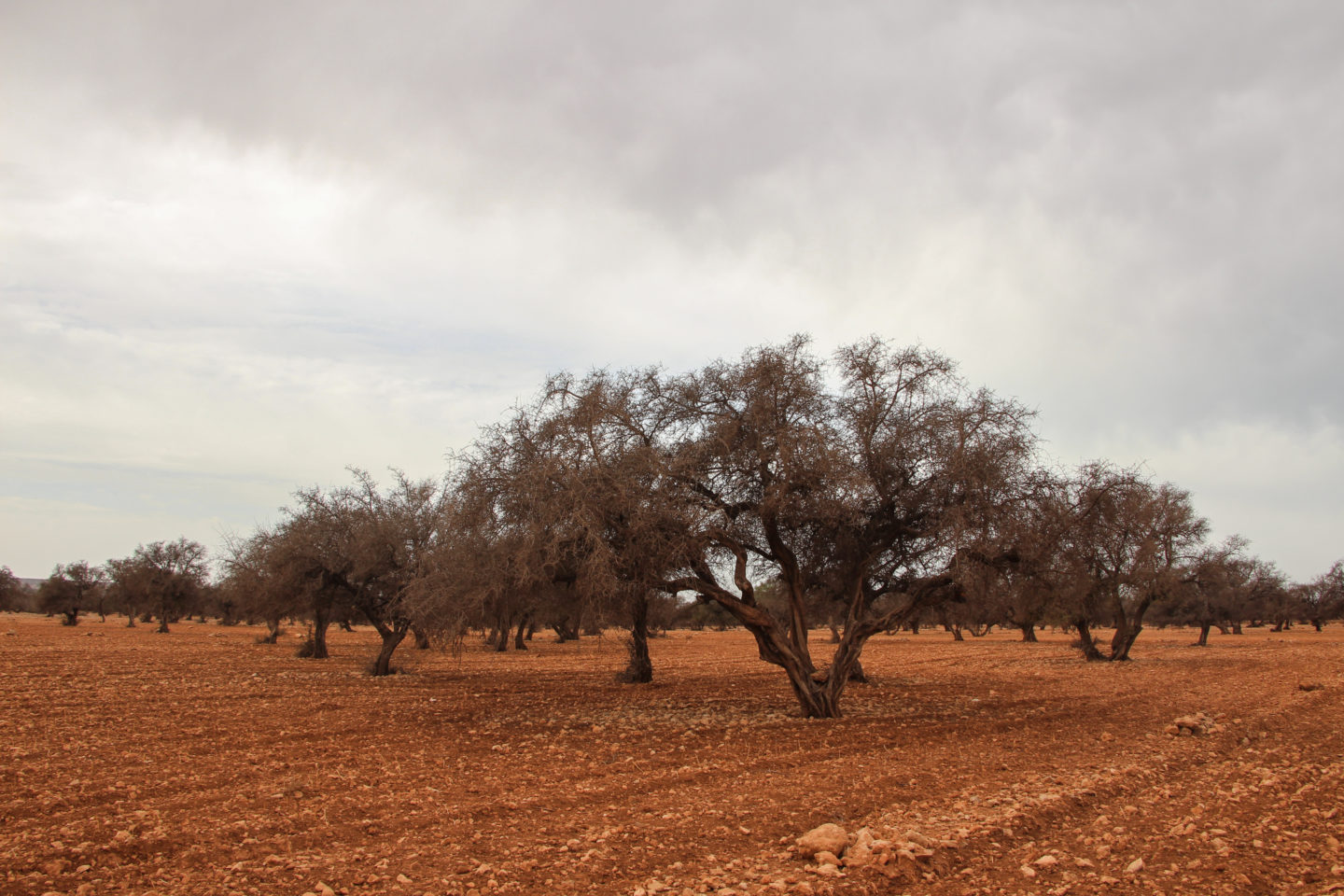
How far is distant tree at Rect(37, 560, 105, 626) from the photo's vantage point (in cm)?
7136

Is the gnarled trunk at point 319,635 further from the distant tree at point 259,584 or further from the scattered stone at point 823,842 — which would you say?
the scattered stone at point 823,842

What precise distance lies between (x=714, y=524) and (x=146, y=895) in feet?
32.7

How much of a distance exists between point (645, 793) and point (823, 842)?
2925 mm

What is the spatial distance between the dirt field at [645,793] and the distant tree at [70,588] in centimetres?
6653

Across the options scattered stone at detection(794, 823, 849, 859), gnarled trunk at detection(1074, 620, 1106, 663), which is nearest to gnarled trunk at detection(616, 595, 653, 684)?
scattered stone at detection(794, 823, 849, 859)

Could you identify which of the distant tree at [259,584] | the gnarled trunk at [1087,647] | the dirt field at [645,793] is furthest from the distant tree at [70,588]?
Answer: the gnarled trunk at [1087,647]

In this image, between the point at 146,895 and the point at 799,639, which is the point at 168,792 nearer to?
the point at 146,895

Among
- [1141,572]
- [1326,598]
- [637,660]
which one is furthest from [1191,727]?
[1326,598]

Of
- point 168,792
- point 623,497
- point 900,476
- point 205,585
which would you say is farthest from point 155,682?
point 205,585

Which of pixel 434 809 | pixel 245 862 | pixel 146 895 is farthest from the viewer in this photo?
pixel 434 809

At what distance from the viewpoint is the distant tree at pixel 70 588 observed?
234ft

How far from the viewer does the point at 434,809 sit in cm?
820

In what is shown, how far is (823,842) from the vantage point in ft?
22.1

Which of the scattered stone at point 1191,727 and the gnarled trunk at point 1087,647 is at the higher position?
the scattered stone at point 1191,727
